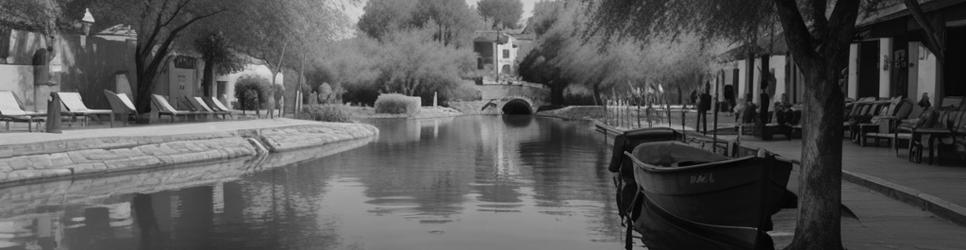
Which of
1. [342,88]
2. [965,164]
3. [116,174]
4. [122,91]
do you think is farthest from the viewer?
[342,88]

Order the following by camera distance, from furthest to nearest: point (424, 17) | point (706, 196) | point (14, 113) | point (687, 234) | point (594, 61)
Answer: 1. point (424, 17)
2. point (594, 61)
3. point (14, 113)
4. point (687, 234)
5. point (706, 196)

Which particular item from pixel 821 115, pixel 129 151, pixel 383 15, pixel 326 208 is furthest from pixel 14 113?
pixel 383 15

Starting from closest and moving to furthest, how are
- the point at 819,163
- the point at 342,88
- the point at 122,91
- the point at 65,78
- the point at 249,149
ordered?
the point at 819,163
the point at 249,149
the point at 65,78
the point at 122,91
the point at 342,88

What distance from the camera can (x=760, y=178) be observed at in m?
9.73

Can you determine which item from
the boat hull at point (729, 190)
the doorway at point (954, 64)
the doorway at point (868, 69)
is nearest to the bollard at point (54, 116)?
the boat hull at point (729, 190)

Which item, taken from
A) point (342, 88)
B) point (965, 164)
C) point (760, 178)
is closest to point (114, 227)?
point (760, 178)

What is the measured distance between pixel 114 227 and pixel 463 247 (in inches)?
169

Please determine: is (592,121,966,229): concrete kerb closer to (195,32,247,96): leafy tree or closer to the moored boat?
the moored boat

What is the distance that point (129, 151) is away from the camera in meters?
20.4

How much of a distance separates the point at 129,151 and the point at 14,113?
12.8ft

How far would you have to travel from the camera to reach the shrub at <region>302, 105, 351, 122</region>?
48062 mm

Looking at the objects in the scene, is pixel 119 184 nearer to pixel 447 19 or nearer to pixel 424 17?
pixel 424 17

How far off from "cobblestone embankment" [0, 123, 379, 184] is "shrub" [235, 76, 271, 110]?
2367 cm

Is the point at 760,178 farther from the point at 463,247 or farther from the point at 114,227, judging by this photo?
the point at 114,227
